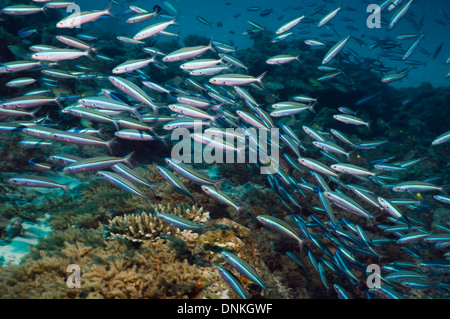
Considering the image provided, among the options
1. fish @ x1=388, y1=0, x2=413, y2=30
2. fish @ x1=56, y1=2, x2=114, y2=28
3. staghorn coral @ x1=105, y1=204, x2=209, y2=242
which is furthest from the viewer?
fish @ x1=388, y1=0, x2=413, y2=30

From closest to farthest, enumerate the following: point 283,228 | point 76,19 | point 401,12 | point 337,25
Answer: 1. point 283,228
2. point 76,19
3. point 401,12
4. point 337,25

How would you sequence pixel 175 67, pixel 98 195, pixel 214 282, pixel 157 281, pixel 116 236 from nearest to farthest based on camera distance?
pixel 157 281
pixel 214 282
pixel 116 236
pixel 98 195
pixel 175 67

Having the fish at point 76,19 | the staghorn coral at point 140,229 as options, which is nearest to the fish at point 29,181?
the staghorn coral at point 140,229

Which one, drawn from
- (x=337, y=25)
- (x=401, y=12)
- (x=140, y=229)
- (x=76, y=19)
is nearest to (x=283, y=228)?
(x=140, y=229)

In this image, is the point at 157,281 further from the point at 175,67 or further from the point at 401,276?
the point at 175,67

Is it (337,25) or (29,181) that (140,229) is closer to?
(29,181)

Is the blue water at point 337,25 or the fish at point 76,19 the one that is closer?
the fish at point 76,19

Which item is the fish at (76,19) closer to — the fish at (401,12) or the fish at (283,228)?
the fish at (283,228)

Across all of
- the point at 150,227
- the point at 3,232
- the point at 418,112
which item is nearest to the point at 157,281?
the point at 150,227

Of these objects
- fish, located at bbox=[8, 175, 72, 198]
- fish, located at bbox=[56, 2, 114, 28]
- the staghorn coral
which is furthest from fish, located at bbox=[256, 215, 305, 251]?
fish, located at bbox=[56, 2, 114, 28]

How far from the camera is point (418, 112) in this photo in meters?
15.9

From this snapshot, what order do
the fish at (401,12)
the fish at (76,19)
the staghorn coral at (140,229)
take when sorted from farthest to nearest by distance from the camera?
the fish at (401,12)
the fish at (76,19)
the staghorn coral at (140,229)

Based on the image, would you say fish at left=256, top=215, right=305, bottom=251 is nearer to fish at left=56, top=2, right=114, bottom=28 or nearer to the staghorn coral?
the staghorn coral
